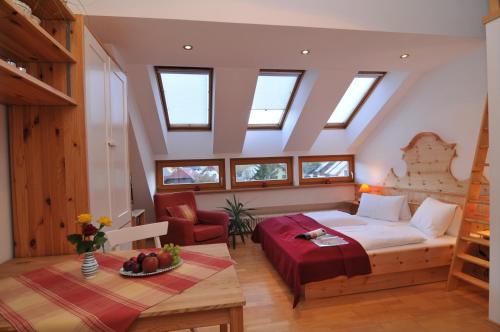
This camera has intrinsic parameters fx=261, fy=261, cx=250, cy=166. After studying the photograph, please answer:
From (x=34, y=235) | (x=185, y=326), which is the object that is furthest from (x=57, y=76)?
(x=185, y=326)

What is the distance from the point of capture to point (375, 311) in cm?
229

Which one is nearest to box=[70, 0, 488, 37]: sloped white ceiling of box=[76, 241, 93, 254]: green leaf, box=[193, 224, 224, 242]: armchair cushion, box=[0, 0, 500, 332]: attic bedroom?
box=[0, 0, 500, 332]: attic bedroom

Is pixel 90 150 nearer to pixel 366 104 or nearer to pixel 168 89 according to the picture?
pixel 168 89

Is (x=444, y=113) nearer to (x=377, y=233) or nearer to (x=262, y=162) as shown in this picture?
(x=377, y=233)

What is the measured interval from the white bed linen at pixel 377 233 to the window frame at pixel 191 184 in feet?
6.31

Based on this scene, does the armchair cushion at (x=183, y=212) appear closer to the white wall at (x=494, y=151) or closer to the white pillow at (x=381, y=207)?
the white pillow at (x=381, y=207)

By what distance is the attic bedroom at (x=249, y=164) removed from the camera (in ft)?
4.06

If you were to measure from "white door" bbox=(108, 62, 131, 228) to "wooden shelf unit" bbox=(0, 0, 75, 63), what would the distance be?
1.68 feet

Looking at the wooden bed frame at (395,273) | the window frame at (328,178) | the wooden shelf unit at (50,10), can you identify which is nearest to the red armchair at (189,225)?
the wooden bed frame at (395,273)

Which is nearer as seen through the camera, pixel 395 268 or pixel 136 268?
pixel 136 268

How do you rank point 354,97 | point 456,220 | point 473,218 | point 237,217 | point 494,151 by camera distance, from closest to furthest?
point 494,151 → point 473,218 → point 456,220 → point 237,217 → point 354,97

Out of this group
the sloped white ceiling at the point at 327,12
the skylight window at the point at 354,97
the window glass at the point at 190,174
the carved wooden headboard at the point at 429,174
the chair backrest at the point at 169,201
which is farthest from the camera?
the window glass at the point at 190,174

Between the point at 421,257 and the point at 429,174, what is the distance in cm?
135

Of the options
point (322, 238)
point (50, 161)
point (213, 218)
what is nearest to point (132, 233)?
point (50, 161)
